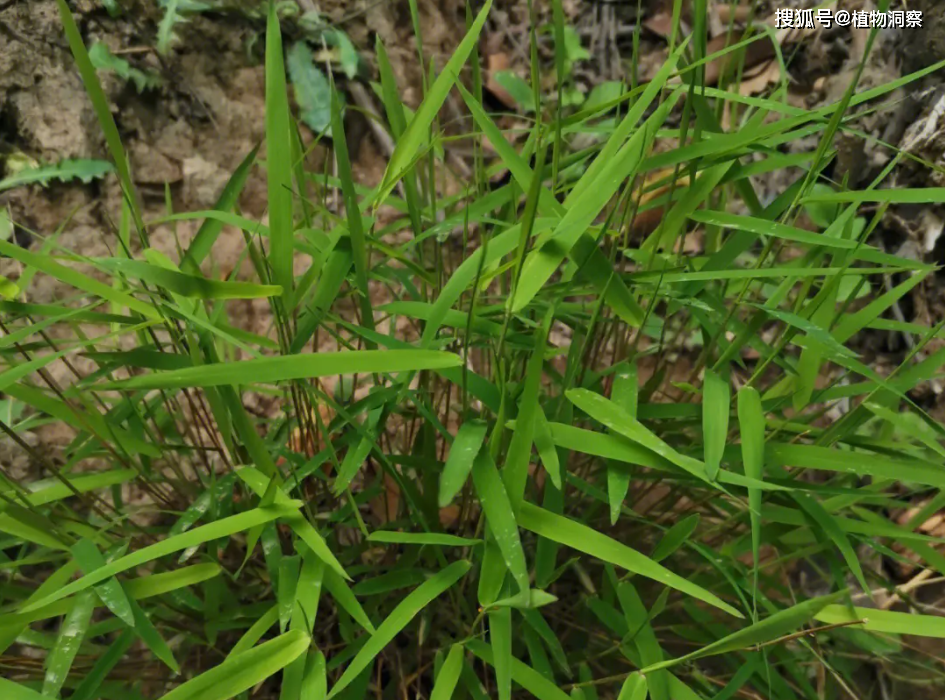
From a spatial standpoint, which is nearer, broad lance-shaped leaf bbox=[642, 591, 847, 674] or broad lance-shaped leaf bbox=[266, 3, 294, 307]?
broad lance-shaped leaf bbox=[642, 591, 847, 674]

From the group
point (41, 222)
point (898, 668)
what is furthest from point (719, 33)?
point (41, 222)

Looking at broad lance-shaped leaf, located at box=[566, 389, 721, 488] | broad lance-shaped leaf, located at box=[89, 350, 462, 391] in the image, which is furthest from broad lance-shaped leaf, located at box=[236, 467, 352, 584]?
broad lance-shaped leaf, located at box=[566, 389, 721, 488]

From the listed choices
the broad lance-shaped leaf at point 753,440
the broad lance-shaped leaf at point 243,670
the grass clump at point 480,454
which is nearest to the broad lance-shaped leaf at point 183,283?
the grass clump at point 480,454

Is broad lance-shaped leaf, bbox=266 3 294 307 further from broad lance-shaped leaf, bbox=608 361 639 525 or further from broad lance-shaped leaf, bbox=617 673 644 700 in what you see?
broad lance-shaped leaf, bbox=617 673 644 700

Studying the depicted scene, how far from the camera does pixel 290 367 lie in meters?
0.45

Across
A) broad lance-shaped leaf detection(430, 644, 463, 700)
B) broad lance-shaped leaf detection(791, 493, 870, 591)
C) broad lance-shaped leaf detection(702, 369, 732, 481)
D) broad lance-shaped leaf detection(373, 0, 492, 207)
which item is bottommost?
broad lance-shaped leaf detection(430, 644, 463, 700)

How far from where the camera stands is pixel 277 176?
1.64 ft

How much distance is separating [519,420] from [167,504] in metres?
0.39

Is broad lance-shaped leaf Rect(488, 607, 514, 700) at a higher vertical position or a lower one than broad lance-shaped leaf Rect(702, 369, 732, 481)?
lower

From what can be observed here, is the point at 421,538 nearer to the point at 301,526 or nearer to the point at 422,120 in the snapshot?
the point at 301,526

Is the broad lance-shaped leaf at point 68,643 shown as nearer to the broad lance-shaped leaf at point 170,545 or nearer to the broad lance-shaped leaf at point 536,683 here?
the broad lance-shaped leaf at point 170,545

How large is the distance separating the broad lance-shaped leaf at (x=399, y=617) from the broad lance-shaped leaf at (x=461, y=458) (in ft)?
0.23

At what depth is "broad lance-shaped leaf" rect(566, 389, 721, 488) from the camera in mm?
467

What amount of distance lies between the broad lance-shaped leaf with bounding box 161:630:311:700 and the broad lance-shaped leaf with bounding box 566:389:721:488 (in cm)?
25
